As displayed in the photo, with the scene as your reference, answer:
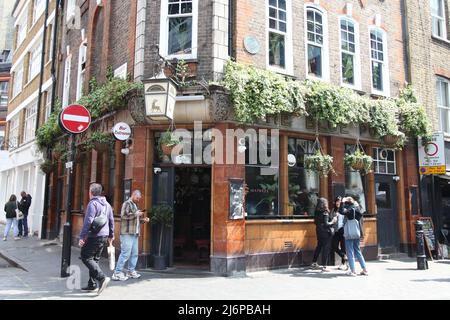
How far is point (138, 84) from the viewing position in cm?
942

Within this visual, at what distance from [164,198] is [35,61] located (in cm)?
1673

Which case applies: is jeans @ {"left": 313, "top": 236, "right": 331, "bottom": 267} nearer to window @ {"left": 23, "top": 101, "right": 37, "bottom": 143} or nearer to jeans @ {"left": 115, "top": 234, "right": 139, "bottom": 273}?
jeans @ {"left": 115, "top": 234, "right": 139, "bottom": 273}

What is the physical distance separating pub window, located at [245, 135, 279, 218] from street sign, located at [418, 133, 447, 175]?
5.65m

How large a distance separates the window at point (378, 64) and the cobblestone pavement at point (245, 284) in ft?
18.4

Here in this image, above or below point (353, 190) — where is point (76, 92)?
above

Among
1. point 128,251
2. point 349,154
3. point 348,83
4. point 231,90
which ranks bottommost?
point 128,251

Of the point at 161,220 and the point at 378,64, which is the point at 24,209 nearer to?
the point at 161,220

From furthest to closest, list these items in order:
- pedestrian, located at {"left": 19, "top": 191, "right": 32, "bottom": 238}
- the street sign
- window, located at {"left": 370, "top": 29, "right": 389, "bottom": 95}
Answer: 1. pedestrian, located at {"left": 19, "top": 191, "right": 32, "bottom": 238}
2. window, located at {"left": 370, "top": 29, "right": 389, "bottom": 95}
3. the street sign

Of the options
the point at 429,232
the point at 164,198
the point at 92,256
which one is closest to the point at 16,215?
the point at 164,198

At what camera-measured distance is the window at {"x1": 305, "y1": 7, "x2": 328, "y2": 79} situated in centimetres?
1111

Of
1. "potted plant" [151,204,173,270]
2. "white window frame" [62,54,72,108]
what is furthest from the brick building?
"white window frame" [62,54,72,108]
